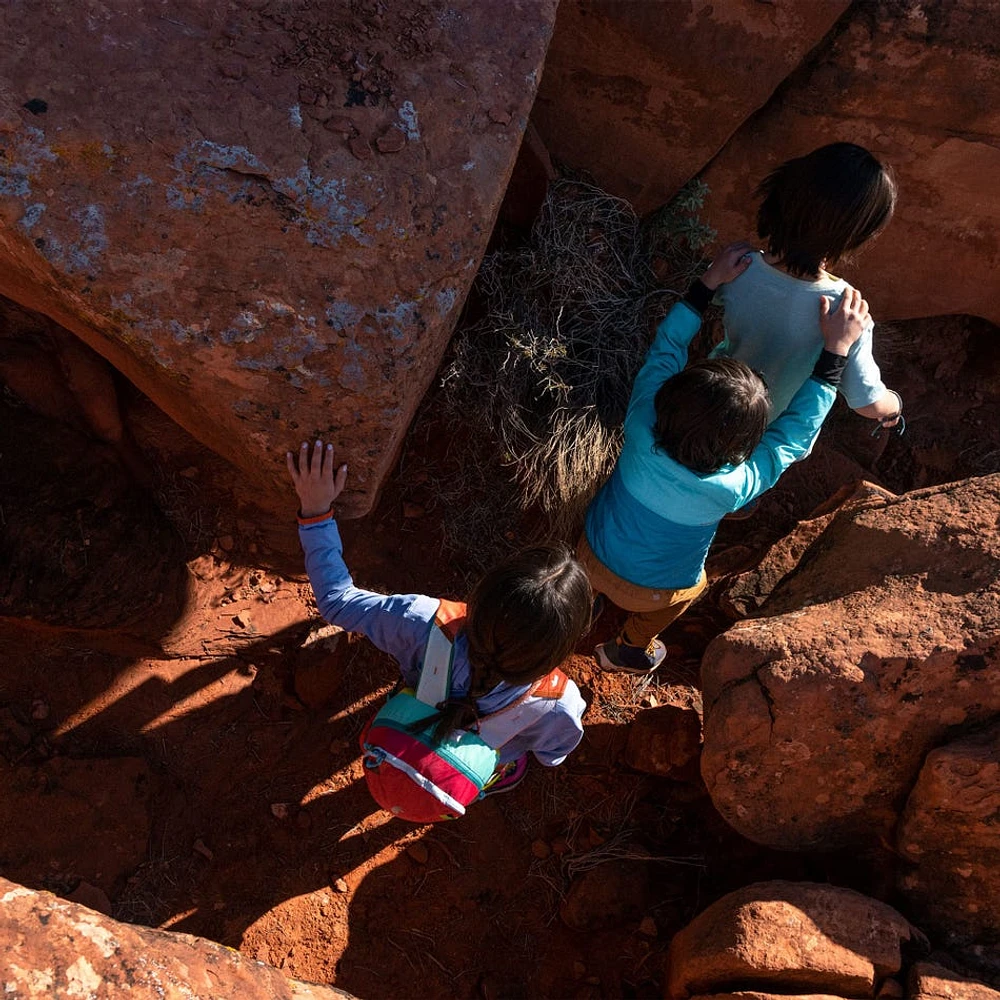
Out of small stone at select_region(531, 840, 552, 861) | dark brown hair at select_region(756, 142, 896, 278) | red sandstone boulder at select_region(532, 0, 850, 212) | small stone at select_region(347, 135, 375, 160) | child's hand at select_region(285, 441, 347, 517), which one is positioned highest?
red sandstone boulder at select_region(532, 0, 850, 212)

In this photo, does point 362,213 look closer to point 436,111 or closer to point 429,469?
point 436,111

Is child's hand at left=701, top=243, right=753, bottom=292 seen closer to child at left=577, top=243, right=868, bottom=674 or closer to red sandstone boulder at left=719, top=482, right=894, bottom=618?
child at left=577, top=243, right=868, bottom=674

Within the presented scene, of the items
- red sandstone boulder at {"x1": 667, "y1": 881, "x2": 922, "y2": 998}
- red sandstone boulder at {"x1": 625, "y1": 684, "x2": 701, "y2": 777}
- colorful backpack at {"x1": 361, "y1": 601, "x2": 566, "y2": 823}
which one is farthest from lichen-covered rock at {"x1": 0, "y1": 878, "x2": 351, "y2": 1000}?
red sandstone boulder at {"x1": 625, "y1": 684, "x2": 701, "y2": 777}

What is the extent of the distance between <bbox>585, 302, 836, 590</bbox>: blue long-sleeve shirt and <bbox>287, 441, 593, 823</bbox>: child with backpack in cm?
45

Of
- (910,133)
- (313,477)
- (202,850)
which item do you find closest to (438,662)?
(313,477)

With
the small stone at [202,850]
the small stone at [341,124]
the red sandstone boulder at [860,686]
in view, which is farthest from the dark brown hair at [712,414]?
the small stone at [202,850]

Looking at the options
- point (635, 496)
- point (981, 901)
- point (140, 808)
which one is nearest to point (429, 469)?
point (635, 496)

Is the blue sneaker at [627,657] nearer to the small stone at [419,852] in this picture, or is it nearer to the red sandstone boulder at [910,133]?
the small stone at [419,852]

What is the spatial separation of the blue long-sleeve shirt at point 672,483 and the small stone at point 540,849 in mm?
962

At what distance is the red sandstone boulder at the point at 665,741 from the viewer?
9.11 ft

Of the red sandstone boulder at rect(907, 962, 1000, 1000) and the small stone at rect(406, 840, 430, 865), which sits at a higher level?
the red sandstone boulder at rect(907, 962, 1000, 1000)

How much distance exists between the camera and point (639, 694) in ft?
10.1

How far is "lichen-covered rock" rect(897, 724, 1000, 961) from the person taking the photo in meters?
2.09

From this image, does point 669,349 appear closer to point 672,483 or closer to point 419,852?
point 672,483
